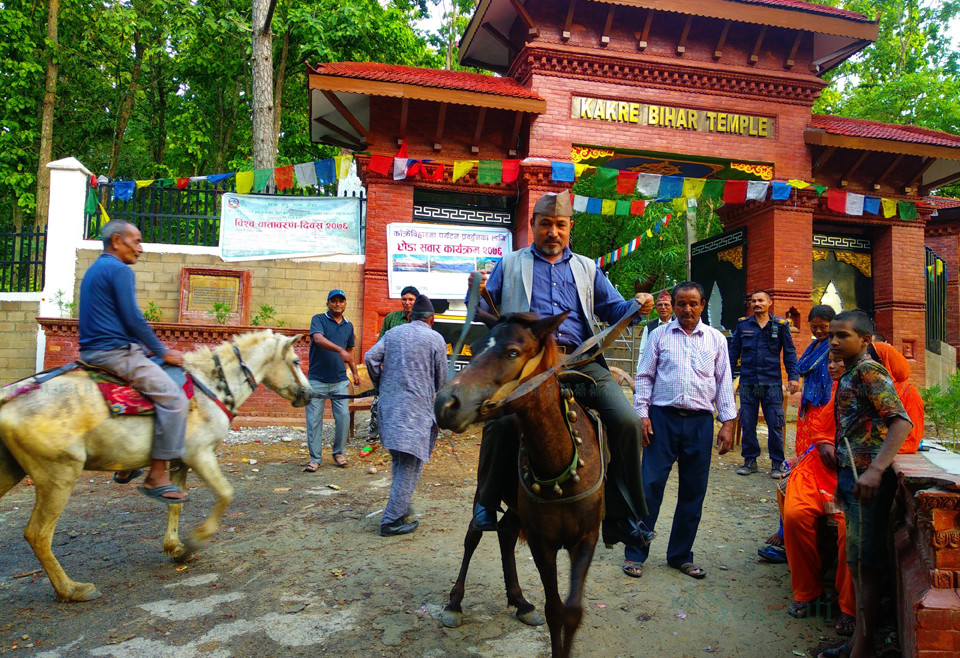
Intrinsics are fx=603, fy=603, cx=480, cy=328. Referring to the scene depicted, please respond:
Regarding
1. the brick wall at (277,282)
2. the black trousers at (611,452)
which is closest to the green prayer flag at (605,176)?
the brick wall at (277,282)

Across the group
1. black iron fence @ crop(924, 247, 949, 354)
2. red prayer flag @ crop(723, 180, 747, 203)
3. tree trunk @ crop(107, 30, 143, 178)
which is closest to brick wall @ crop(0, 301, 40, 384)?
tree trunk @ crop(107, 30, 143, 178)

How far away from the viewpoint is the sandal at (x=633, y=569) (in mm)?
4500

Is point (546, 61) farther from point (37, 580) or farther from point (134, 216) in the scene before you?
point (37, 580)

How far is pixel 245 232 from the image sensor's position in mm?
10711

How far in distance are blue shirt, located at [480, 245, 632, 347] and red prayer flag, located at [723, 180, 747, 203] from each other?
28.8ft

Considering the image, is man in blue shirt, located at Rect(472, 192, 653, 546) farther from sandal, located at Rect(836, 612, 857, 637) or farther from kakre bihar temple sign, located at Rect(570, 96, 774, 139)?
kakre bihar temple sign, located at Rect(570, 96, 774, 139)

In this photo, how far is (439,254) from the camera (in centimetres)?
1112

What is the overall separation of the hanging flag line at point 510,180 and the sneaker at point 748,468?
18.1 ft

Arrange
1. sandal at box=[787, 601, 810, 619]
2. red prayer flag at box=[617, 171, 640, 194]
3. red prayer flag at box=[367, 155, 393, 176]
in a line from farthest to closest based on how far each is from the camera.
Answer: red prayer flag at box=[617, 171, 640, 194]
red prayer flag at box=[367, 155, 393, 176]
sandal at box=[787, 601, 810, 619]

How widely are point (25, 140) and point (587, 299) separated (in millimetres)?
17923

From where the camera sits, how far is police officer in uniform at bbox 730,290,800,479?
24.7 ft

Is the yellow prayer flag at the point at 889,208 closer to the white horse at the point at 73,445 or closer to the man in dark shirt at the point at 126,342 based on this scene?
the white horse at the point at 73,445

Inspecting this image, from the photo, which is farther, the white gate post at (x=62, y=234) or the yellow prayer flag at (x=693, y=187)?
the yellow prayer flag at (x=693, y=187)

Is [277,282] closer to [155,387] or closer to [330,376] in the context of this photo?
[330,376]
